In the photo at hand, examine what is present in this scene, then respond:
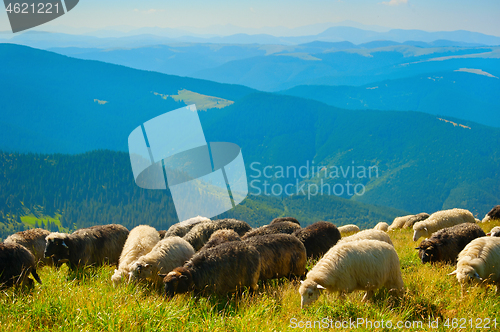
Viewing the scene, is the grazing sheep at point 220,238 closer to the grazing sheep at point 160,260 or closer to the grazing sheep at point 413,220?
the grazing sheep at point 160,260

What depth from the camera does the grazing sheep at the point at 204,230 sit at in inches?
531

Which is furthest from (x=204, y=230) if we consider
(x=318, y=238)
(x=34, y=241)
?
(x=34, y=241)

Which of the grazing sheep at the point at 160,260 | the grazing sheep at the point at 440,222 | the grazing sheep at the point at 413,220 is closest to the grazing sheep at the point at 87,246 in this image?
the grazing sheep at the point at 160,260

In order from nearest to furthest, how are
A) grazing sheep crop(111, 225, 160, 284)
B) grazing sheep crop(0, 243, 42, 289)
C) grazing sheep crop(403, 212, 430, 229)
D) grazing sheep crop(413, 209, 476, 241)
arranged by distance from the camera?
grazing sheep crop(0, 243, 42, 289), grazing sheep crop(111, 225, 160, 284), grazing sheep crop(413, 209, 476, 241), grazing sheep crop(403, 212, 430, 229)

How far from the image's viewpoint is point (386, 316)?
6.49 metres

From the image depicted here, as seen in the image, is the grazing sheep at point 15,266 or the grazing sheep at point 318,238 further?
the grazing sheep at point 318,238

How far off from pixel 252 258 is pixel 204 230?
5.68 m

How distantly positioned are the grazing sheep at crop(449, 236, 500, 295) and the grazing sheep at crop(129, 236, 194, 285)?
7190 mm

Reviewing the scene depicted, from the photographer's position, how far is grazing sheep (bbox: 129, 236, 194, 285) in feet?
30.9

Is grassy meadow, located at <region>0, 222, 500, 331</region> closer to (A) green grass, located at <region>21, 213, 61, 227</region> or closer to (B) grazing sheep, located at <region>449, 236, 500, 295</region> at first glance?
(B) grazing sheep, located at <region>449, 236, 500, 295</region>

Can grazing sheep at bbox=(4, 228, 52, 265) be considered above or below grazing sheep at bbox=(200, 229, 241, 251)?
below

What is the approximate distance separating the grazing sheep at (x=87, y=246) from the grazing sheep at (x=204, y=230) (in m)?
2.66

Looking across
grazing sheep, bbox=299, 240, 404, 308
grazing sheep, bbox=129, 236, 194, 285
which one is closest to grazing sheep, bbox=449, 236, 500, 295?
grazing sheep, bbox=299, 240, 404, 308

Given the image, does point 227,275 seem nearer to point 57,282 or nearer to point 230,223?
point 57,282
